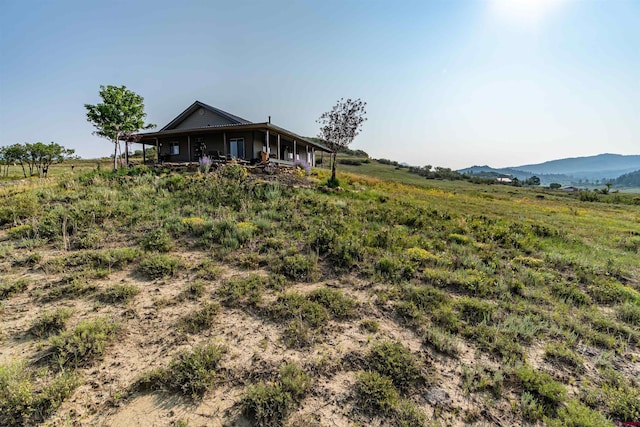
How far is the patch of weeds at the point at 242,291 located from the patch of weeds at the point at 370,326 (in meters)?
1.70

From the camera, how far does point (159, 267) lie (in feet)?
17.0

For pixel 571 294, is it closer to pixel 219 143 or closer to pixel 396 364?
pixel 396 364

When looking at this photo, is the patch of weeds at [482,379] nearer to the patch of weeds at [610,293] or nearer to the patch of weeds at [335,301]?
the patch of weeds at [335,301]

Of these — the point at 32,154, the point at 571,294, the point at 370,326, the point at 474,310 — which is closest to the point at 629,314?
the point at 571,294

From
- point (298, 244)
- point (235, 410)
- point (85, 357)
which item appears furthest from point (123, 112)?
point (235, 410)

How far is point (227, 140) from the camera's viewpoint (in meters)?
21.2

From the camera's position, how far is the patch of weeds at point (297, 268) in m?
5.36

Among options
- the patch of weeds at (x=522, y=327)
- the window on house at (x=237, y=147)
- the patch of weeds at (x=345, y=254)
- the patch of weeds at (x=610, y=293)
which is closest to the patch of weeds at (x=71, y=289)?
the patch of weeds at (x=345, y=254)

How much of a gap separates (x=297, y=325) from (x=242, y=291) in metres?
1.27

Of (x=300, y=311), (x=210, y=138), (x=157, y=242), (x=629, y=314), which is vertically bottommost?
(x=629, y=314)

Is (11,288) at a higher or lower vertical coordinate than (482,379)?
higher

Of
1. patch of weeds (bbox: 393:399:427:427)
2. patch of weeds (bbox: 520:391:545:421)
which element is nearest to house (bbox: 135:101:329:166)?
patch of weeds (bbox: 393:399:427:427)

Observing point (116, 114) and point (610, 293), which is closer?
point (610, 293)

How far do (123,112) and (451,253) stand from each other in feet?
97.1
